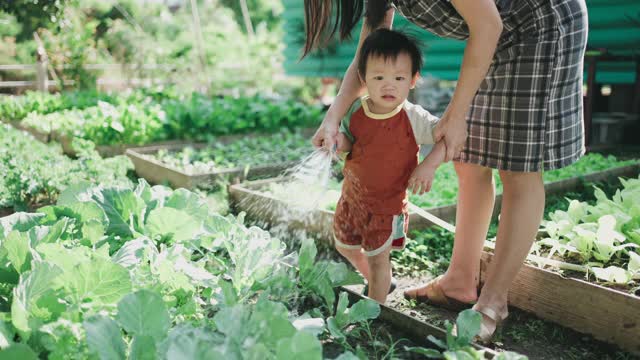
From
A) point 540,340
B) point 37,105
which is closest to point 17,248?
point 540,340

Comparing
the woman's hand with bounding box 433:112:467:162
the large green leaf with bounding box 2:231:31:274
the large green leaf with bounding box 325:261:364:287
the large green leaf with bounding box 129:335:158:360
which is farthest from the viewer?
the woman's hand with bounding box 433:112:467:162

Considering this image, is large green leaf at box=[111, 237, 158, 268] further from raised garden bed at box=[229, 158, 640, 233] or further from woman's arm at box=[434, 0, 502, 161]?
raised garden bed at box=[229, 158, 640, 233]

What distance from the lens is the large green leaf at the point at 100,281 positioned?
52.2 inches

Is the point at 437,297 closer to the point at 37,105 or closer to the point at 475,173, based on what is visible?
the point at 475,173

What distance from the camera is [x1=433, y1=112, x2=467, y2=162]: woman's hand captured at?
6.39ft

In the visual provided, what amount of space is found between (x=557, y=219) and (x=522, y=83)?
33.8 inches

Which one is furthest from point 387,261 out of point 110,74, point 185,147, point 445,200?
point 110,74

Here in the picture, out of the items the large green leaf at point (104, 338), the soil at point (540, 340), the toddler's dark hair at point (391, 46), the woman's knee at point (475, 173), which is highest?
the toddler's dark hair at point (391, 46)

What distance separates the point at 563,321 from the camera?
7.49ft

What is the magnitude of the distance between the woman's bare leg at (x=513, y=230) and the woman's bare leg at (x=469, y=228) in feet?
0.56

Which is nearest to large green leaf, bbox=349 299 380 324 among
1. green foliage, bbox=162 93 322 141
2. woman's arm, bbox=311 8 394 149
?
woman's arm, bbox=311 8 394 149

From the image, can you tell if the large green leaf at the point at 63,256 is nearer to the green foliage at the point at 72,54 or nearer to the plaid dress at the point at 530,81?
the plaid dress at the point at 530,81

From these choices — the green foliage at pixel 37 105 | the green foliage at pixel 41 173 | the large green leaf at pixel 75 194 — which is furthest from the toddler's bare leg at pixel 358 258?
the green foliage at pixel 37 105

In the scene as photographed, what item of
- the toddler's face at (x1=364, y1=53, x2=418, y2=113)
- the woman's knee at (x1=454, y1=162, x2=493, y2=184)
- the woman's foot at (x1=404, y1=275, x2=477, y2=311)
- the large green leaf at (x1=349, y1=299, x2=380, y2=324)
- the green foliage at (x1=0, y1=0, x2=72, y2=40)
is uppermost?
the green foliage at (x1=0, y1=0, x2=72, y2=40)
